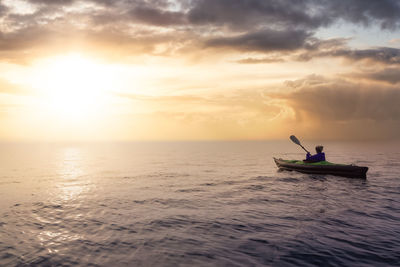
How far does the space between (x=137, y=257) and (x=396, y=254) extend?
31.8ft

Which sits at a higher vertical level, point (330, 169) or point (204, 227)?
point (330, 169)

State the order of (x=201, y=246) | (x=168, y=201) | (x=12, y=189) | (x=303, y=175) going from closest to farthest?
(x=201, y=246), (x=168, y=201), (x=12, y=189), (x=303, y=175)

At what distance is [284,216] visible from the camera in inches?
589

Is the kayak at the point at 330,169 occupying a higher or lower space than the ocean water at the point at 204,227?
higher

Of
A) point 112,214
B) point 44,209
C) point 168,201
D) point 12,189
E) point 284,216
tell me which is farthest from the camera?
point 12,189

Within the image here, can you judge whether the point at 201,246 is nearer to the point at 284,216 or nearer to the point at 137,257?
the point at 137,257

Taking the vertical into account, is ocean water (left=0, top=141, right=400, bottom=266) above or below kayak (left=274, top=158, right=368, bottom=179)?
below

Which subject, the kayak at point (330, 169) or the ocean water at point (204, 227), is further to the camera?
the kayak at point (330, 169)

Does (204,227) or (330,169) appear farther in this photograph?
(330,169)

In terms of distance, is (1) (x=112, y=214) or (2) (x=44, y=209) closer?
(1) (x=112, y=214)

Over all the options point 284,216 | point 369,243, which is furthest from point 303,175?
point 369,243

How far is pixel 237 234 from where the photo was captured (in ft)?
39.3

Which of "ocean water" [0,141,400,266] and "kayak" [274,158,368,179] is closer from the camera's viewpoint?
"ocean water" [0,141,400,266]

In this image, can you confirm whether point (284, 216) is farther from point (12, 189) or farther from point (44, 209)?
point (12, 189)
